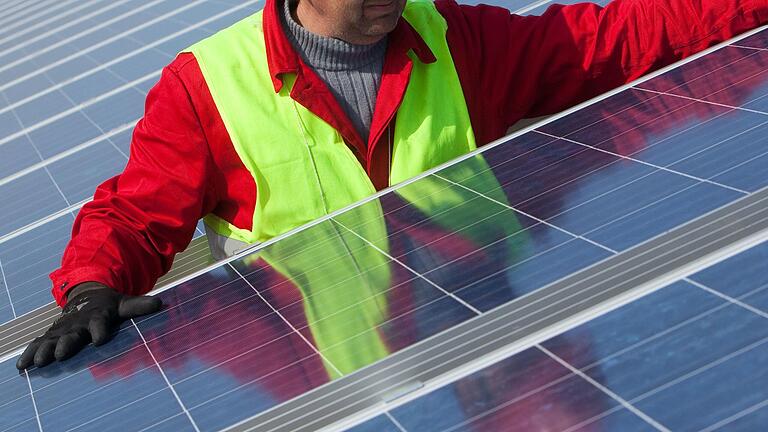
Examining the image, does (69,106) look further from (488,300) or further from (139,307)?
(488,300)

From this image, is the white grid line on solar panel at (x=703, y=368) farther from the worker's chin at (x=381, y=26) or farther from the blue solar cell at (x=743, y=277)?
the worker's chin at (x=381, y=26)

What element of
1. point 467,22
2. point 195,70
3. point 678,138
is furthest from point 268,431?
Answer: point 467,22

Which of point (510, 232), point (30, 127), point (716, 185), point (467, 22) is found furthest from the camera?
point (30, 127)

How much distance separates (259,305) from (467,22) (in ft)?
5.27

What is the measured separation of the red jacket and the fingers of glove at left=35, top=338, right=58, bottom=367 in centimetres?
43

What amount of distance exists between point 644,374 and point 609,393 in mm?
75

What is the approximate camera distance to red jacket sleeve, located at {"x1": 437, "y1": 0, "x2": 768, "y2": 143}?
4.27 m

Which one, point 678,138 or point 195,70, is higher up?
point 195,70

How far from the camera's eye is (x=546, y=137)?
12.6 ft

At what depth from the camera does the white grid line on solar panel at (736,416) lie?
1.97m

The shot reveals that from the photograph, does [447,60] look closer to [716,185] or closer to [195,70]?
[195,70]

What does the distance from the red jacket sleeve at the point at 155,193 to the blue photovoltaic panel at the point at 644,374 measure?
6.02 feet

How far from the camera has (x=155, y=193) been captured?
13.3ft

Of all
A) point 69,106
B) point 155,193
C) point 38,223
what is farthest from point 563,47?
point 69,106
